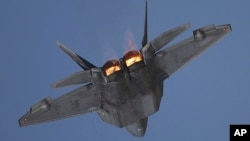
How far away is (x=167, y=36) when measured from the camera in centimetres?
2403

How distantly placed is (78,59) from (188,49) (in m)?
7.07

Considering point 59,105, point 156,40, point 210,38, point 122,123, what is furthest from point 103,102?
point 210,38

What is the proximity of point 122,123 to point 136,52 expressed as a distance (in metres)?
5.09

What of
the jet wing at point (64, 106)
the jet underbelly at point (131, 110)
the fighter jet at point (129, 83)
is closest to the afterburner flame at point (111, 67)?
the fighter jet at point (129, 83)

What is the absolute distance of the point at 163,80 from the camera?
27375 mm

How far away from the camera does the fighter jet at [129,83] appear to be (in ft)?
77.9

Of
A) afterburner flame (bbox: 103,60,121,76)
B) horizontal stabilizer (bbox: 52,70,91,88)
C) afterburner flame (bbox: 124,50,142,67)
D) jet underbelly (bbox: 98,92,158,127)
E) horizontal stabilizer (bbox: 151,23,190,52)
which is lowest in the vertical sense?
jet underbelly (bbox: 98,92,158,127)

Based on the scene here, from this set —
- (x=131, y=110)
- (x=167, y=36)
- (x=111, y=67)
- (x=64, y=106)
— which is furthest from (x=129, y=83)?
(x=64, y=106)

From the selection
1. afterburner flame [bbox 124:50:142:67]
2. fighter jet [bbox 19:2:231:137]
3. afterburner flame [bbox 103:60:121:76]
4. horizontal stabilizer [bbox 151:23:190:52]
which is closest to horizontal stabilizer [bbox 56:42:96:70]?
fighter jet [bbox 19:2:231:137]

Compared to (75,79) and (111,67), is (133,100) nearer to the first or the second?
(111,67)

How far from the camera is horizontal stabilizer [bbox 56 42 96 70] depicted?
24.1 metres

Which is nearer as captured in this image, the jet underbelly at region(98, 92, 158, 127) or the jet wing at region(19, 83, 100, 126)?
the jet underbelly at region(98, 92, 158, 127)

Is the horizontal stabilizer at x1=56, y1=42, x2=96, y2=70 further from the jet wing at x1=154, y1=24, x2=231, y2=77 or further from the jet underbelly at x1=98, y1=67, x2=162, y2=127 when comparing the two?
A: the jet wing at x1=154, y1=24, x2=231, y2=77

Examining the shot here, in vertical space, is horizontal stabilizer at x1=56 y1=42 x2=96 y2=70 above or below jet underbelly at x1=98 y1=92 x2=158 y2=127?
above
